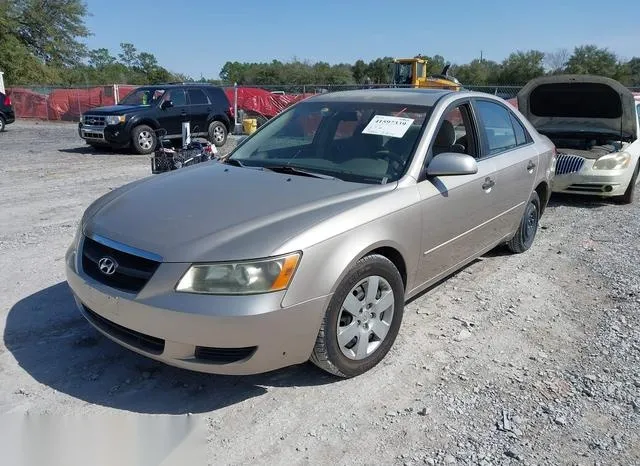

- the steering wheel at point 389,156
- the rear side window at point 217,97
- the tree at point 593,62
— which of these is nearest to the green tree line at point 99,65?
the tree at point 593,62

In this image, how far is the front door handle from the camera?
14.2 feet

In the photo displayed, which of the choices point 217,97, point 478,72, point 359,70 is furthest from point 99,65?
point 217,97

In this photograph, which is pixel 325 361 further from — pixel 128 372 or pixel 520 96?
pixel 520 96

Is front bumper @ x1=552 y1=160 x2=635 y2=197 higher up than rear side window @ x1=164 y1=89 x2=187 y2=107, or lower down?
lower down

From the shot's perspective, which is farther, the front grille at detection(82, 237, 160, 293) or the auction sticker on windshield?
the auction sticker on windshield

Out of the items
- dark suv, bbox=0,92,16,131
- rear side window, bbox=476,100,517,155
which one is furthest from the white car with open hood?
dark suv, bbox=0,92,16,131

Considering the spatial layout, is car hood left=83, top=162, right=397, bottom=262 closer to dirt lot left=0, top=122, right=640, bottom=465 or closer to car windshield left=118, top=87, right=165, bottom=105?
dirt lot left=0, top=122, right=640, bottom=465

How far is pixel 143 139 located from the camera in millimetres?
13508

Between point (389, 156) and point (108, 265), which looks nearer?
point (108, 265)

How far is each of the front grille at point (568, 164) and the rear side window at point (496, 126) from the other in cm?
322

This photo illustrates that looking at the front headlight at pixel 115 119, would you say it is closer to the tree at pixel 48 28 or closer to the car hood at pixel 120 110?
the car hood at pixel 120 110

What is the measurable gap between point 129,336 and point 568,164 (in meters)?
7.02

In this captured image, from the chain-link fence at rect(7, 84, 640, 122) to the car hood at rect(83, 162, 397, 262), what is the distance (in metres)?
16.2

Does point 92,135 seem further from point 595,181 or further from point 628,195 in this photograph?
Result: point 628,195
